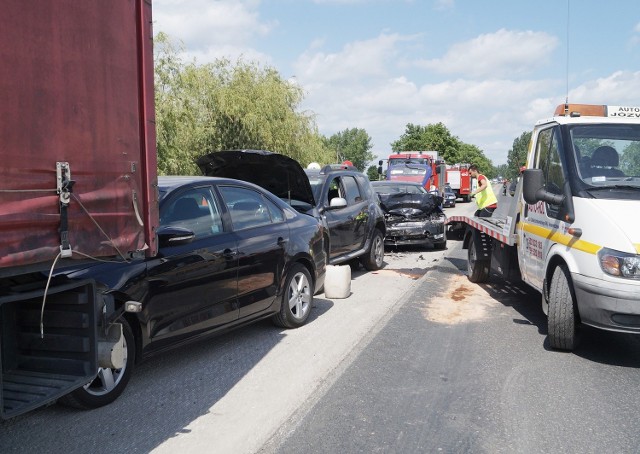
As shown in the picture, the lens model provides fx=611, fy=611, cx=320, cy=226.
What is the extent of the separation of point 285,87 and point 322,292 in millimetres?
21624

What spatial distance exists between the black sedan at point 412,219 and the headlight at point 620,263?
27.5 ft

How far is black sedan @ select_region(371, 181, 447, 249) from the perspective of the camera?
13.6 m

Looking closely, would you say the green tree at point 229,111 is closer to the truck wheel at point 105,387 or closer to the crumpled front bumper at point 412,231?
the crumpled front bumper at point 412,231

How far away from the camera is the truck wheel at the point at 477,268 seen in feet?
31.3

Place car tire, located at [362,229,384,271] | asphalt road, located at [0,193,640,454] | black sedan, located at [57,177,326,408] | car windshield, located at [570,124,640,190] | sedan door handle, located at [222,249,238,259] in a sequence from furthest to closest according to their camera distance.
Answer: car tire, located at [362,229,384,271]
car windshield, located at [570,124,640,190]
sedan door handle, located at [222,249,238,259]
black sedan, located at [57,177,326,408]
asphalt road, located at [0,193,640,454]

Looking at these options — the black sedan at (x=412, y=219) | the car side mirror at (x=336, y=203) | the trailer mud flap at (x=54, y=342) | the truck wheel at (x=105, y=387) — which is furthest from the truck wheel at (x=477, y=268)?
the trailer mud flap at (x=54, y=342)

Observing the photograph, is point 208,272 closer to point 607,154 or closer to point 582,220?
point 582,220

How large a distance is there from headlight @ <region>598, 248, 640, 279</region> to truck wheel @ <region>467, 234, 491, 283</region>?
426 cm

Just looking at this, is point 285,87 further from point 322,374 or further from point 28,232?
point 28,232

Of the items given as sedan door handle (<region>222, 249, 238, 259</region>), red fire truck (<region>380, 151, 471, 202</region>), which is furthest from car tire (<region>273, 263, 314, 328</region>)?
red fire truck (<region>380, 151, 471, 202</region>)

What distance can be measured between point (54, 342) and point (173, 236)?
169 cm

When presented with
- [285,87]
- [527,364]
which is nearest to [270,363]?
[527,364]

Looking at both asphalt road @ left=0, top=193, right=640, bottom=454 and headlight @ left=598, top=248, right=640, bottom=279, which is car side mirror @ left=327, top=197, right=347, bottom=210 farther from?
headlight @ left=598, top=248, right=640, bottom=279

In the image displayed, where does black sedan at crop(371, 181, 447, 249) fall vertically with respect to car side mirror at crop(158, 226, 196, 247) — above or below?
below
